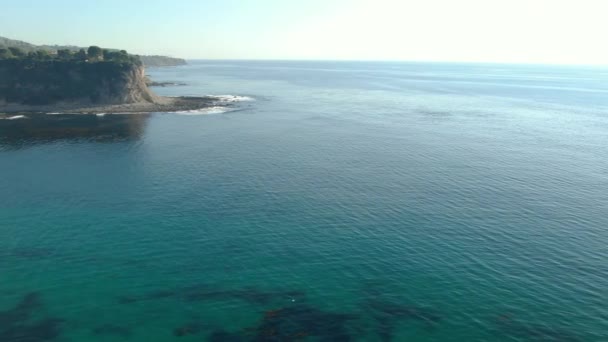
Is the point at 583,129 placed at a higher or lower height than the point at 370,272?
higher

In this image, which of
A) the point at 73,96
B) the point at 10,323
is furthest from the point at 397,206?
the point at 73,96

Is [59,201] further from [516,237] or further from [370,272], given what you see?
[516,237]

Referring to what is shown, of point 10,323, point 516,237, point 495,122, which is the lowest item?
point 10,323

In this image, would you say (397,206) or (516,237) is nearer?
(516,237)

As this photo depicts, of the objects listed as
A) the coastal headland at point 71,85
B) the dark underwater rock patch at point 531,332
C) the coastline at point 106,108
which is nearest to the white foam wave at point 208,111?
the coastline at point 106,108

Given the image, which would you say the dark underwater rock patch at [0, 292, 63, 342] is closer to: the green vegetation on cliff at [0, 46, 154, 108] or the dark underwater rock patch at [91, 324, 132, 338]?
the dark underwater rock patch at [91, 324, 132, 338]

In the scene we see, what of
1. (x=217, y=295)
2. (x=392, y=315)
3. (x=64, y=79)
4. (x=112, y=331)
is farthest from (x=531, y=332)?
(x=64, y=79)

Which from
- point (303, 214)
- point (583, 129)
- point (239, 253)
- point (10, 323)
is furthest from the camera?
point (583, 129)
